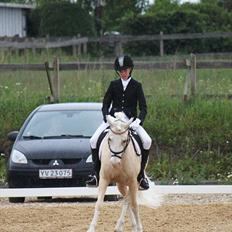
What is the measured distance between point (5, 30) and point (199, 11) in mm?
10804

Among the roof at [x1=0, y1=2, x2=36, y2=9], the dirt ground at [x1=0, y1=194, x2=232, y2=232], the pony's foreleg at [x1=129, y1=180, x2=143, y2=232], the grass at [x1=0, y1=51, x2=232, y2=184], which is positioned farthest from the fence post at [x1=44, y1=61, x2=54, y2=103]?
the roof at [x1=0, y1=2, x2=36, y2=9]

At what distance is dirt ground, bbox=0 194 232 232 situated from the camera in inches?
492

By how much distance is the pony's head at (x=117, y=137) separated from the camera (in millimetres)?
11141

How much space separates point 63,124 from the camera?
1658 cm

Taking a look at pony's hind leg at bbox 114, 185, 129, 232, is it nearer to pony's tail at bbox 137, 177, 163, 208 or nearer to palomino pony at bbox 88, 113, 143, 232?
palomino pony at bbox 88, 113, 143, 232

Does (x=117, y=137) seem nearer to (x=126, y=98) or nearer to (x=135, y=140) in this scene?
(x=135, y=140)

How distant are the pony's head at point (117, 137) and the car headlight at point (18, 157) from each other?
15.2 feet

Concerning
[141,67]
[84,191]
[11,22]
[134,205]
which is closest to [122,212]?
[134,205]

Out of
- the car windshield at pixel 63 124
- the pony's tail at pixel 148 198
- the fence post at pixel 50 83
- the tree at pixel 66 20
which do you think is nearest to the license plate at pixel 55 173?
the car windshield at pixel 63 124

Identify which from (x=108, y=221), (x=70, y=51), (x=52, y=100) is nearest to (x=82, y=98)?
(x=52, y=100)

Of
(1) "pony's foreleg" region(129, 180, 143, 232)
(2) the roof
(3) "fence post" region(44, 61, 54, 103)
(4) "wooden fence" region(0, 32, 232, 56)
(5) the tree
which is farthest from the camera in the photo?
(2) the roof

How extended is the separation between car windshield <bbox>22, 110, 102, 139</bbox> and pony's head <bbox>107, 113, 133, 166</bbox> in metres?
Result: 4.97

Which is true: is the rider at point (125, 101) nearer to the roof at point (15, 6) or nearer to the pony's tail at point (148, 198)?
the pony's tail at point (148, 198)

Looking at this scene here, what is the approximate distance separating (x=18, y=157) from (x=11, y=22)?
37.7 metres
